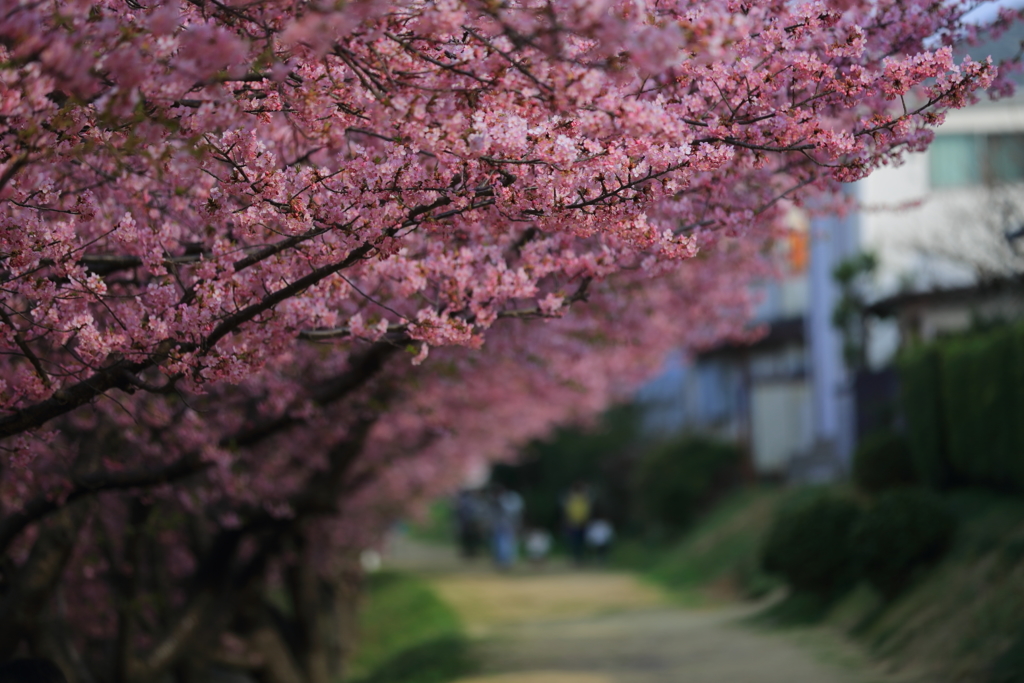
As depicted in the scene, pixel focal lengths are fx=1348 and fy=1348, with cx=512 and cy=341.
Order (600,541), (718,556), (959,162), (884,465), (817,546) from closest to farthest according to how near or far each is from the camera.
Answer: (817,546) → (884,465) → (959,162) → (718,556) → (600,541)

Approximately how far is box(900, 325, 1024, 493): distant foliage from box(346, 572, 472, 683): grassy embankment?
6.95m

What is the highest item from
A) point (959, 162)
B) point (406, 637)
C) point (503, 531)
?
point (959, 162)

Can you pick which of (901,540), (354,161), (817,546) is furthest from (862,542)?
(354,161)

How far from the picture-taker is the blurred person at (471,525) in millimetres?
43688

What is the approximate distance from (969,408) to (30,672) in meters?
13.0

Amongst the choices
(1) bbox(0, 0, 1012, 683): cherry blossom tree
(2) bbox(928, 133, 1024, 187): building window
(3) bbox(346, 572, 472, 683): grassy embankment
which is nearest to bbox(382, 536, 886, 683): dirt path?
(3) bbox(346, 572, 472, 683): grassy embankment

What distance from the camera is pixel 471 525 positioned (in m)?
43.8

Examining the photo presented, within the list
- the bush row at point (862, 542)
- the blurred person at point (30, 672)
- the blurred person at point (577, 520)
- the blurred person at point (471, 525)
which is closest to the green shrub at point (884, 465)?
the bush row at point (862, 542)

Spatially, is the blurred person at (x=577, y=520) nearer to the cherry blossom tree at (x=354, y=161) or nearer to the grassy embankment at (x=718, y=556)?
the grassy embankment at (x=718, y=556)

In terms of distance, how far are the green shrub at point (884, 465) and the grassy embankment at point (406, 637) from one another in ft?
22.1

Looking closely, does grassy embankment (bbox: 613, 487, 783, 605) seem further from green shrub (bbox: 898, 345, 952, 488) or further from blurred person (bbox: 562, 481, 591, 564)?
green shrub (bbox: 898, 345, 952, 488)

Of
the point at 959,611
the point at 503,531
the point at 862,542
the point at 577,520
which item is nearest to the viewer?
the point at 959,611

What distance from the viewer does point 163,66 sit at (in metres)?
5.32

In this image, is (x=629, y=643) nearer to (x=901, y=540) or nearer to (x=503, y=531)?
(x=901, y=540)
